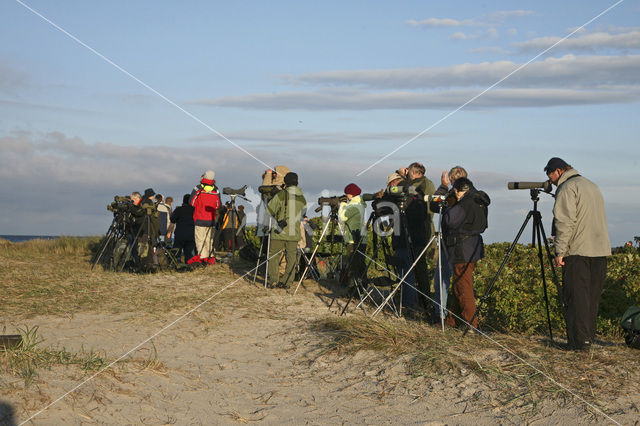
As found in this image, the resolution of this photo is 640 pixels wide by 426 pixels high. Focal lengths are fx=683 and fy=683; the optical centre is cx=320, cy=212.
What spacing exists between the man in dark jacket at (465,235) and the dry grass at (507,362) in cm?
51

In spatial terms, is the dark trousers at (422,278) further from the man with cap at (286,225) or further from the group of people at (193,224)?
the group of people at (193,224)

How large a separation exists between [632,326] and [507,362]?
5.83ft

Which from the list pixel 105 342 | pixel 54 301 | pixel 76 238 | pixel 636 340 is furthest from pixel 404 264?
pixel 76 238

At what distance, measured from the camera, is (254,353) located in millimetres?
8156

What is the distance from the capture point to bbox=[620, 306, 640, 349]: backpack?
306 inches

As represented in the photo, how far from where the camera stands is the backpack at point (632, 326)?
7762 mm

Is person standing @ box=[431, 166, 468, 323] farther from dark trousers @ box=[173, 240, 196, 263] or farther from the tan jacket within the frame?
dark trousers @ box=[173, 240, 196, 263]

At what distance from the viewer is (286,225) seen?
12539mm

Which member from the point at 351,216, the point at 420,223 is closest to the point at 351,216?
the point at 351,216

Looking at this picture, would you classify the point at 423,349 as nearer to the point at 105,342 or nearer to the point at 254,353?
the point at 254,353

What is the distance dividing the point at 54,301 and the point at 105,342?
122 inches

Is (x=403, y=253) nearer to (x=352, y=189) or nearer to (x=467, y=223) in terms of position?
(x=467, y=223)

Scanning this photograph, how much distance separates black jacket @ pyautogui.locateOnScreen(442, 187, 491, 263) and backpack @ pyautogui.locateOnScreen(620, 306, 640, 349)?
1828 millimetres

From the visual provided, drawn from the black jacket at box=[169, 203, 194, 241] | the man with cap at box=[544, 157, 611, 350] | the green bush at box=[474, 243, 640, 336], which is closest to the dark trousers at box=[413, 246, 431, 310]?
the green bush at box=[474, 243, 640, 336]
